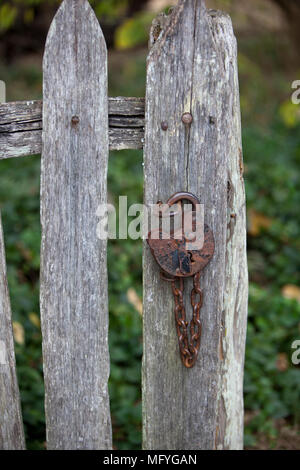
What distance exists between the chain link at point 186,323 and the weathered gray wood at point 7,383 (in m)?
0.60

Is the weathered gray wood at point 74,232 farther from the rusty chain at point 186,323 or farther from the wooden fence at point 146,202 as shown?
the rusty chain at point 186,323

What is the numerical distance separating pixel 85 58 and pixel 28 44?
8.82 metres

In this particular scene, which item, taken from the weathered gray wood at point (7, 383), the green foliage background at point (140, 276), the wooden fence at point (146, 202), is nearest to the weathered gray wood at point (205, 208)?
the wooden fence at point (146, 202)

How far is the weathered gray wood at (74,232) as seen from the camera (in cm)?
184

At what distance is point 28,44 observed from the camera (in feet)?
32.5

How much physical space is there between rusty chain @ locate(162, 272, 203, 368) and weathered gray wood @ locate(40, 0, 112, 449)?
27 cm

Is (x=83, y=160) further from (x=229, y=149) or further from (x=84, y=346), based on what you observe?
(x=84, y=346)

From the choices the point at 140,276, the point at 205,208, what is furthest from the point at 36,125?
the point at 140,276

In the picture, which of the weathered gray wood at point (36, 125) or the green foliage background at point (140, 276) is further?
the green foliage background at point (140, 276)

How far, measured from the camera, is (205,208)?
6.53ft

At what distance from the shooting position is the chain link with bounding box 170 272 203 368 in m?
2.00

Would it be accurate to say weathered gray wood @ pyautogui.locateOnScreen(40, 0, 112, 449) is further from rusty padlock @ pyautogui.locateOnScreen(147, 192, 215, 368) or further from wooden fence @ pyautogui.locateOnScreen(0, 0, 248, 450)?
rusty padlock @ pyautogui.locateOnScreen(147, 192, 215, 368)

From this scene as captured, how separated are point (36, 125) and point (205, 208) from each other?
0.68m

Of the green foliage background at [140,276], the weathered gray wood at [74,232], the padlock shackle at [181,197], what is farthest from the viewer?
the green foliage background at [140,276]
